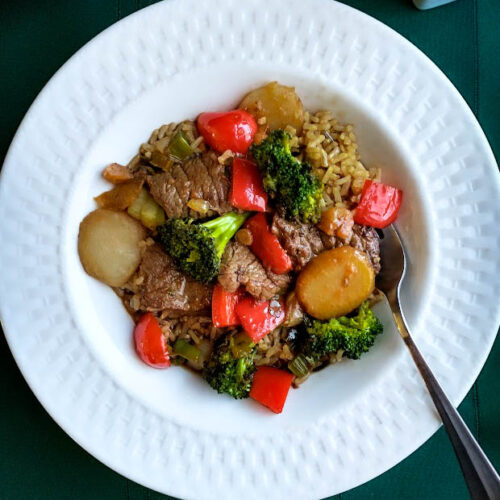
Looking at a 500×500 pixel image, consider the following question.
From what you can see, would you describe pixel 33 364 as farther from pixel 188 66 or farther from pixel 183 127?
pixel 188 66

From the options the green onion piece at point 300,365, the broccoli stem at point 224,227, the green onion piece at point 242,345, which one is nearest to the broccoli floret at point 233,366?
the green onion piece at point 242,345

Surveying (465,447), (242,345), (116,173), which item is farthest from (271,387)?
(116,173)

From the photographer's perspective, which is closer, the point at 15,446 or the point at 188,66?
the point at 188,66

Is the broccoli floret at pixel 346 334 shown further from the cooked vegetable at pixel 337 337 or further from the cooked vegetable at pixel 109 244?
the cooked vegetable at pixel 109 244

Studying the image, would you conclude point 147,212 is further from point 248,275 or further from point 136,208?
point 248,275

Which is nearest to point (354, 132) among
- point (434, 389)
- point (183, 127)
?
point (183, 127)

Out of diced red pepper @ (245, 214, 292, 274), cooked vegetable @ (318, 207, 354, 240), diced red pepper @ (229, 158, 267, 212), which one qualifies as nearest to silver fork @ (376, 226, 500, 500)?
cooked vegetable @ (318, 207, 354, 240)

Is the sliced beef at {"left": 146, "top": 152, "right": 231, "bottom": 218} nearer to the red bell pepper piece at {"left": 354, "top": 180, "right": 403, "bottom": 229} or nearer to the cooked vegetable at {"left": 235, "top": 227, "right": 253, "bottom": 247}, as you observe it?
the cooked vegetable at {"left": 235, "top": 227, "right": 253, "bottom": 247}
